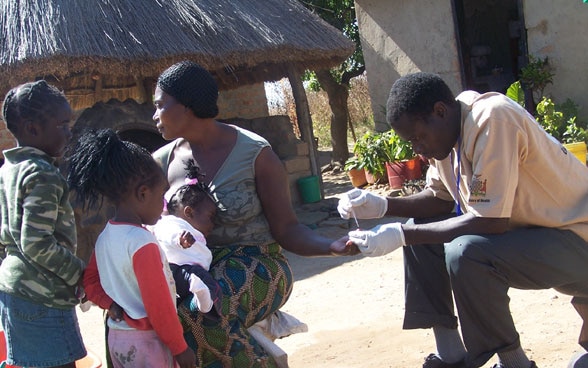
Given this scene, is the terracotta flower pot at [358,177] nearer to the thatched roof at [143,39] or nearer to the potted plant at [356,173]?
the potted plant at [356,173]

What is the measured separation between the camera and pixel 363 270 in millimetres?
5566

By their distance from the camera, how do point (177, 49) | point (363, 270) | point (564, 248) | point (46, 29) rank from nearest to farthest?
point (564, 248) < point (363, 270) < point (46, 29) < point (177, 49)

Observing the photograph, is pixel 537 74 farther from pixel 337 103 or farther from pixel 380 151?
pixel 337 103

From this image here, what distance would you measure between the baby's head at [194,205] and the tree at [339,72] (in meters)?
9.08

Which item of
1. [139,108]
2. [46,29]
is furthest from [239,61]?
[46,29]

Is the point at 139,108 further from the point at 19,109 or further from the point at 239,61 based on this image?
the point at 19,109

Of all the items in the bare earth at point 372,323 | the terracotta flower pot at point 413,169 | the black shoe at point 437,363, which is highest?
the terracotta flower pot at point 413,169

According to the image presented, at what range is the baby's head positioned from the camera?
9.11 feet

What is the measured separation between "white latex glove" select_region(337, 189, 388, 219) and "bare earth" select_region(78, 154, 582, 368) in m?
0.79

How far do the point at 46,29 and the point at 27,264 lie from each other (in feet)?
16.0

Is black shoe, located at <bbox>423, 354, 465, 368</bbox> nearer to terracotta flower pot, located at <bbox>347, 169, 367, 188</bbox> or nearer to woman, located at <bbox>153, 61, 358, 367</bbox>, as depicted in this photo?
woman, located at <bbox>153, 61, 358, 367</bbox>

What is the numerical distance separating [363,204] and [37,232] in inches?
53.4

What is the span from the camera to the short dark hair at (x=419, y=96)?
8.70ft

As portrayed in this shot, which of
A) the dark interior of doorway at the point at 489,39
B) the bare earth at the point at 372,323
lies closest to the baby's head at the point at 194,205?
the bare earth at the point at 372,323
